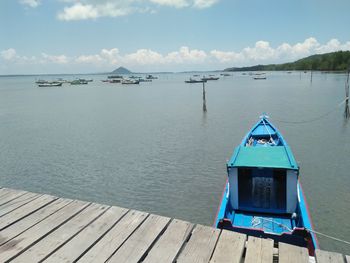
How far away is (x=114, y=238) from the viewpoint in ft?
15.0

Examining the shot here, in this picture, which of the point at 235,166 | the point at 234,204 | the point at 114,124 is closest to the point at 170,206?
the point at 234,204

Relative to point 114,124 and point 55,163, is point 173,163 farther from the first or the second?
point 114,124

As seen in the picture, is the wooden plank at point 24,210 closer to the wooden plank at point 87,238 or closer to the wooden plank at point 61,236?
the wooden plank at point 61,236

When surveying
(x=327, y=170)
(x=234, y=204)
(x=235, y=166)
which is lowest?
(x=327, y=170)

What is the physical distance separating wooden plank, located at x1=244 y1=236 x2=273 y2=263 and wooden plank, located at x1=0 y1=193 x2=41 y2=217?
4587 millimetres

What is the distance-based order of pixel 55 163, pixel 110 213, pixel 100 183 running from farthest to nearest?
pixel 55 163, pixel 100 183, pixel 110 213

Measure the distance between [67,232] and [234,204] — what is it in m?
6.46

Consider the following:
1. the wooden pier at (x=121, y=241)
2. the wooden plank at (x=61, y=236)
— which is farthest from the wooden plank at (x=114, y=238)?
the wooden plank at (x=61, y=236)

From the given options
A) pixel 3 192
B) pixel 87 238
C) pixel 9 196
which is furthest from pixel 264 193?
pixel 3 192

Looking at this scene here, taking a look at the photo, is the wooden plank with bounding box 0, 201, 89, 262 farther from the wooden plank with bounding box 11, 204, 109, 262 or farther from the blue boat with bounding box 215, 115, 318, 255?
the blue boat with bounding box 215, 115, 318, 255

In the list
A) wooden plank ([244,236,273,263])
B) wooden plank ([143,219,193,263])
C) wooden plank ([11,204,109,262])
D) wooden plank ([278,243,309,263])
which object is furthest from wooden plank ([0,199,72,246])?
wooden plank ([278,243,309,263])

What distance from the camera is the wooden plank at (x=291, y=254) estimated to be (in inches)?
152

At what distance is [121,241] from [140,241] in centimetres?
31

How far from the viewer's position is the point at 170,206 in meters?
13.4
